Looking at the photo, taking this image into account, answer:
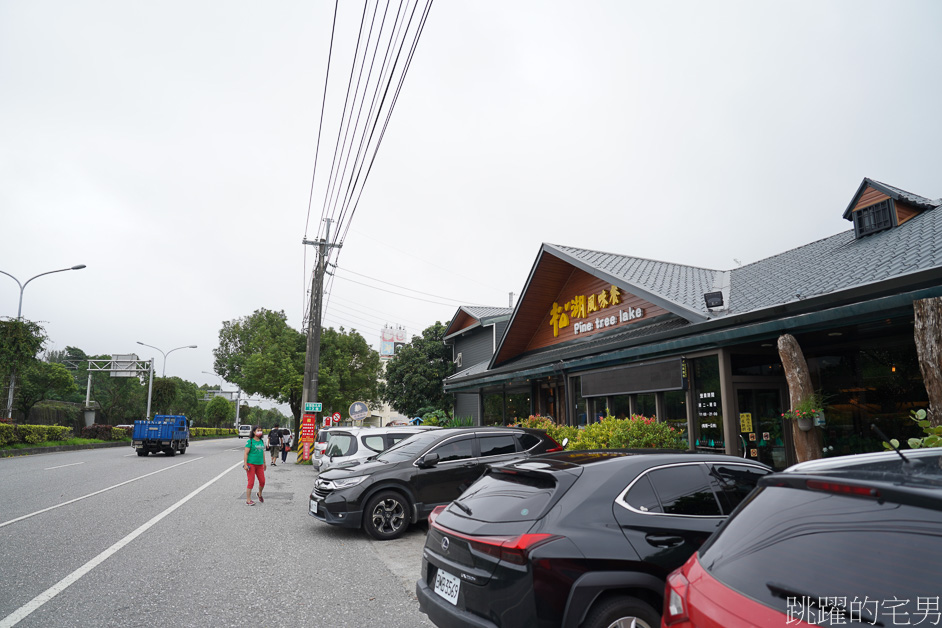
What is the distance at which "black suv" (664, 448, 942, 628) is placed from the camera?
67.0 inches

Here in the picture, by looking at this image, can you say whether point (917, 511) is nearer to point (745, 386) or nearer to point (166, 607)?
point (166, 607)

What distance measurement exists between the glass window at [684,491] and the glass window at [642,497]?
54 millimetres

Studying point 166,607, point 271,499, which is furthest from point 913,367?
point 271,499

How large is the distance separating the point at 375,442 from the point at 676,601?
37.9ft

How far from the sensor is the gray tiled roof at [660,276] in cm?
1123

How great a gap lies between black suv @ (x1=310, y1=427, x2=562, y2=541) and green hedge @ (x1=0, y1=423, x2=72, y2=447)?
24892 mm

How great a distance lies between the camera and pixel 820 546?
1955 mm

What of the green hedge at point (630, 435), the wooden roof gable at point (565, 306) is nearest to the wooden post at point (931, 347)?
the green hedge at point (630, 435)

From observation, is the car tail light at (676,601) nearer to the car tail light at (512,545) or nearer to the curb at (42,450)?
the car tail light at (512,545)

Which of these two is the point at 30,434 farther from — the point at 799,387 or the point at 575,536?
the point at 799,387

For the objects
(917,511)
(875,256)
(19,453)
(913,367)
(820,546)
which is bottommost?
(19,453)

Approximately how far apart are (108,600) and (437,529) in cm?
349

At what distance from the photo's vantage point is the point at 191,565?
653 cm

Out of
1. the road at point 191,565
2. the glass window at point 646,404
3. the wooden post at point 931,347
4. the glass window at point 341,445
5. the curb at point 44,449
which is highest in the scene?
the wooden post at point 931,347
